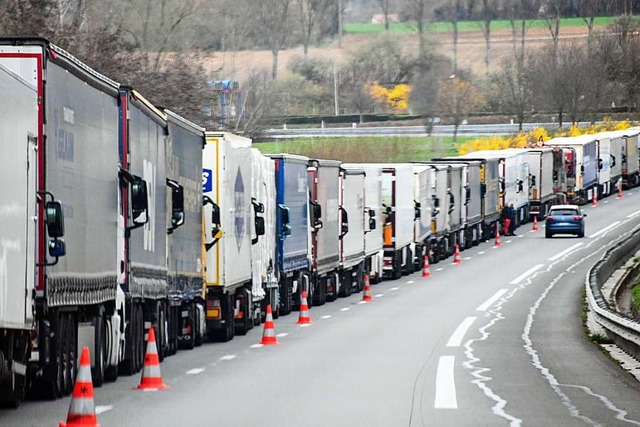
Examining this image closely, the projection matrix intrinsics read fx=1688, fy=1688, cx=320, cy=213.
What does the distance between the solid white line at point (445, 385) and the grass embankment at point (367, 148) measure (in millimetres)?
63651

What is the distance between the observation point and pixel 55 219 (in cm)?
1522

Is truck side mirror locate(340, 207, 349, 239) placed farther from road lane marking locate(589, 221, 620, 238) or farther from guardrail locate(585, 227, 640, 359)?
road lane marking locate(589, 221, 620, 238)

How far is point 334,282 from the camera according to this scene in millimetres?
40625

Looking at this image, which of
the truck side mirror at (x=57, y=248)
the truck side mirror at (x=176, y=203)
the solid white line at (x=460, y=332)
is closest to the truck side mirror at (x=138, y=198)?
the truck side mirror at (x=176, y=203)

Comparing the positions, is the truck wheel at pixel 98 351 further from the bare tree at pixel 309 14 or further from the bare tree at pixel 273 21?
the bare tree at pixel 309 14

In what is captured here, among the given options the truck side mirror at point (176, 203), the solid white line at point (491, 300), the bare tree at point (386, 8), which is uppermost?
the bare tree at point (386, 8)

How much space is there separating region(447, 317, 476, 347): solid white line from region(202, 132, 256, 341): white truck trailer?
139 inches

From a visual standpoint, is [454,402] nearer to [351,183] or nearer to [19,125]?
[19,125]

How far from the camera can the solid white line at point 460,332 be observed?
26141 mm

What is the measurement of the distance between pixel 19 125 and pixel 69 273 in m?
2.51

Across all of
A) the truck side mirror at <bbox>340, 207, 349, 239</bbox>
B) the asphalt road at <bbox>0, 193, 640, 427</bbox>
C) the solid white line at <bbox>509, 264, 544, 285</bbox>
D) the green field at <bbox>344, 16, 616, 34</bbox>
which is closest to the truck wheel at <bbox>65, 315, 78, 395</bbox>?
the asphalt road at <bbox>0, 193, 640, 427</bbox>

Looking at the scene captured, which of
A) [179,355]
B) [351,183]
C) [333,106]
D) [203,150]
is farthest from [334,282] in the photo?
[333,106]

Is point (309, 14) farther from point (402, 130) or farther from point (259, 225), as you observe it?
point (259, 225)

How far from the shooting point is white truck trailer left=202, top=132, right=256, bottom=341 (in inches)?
1030
